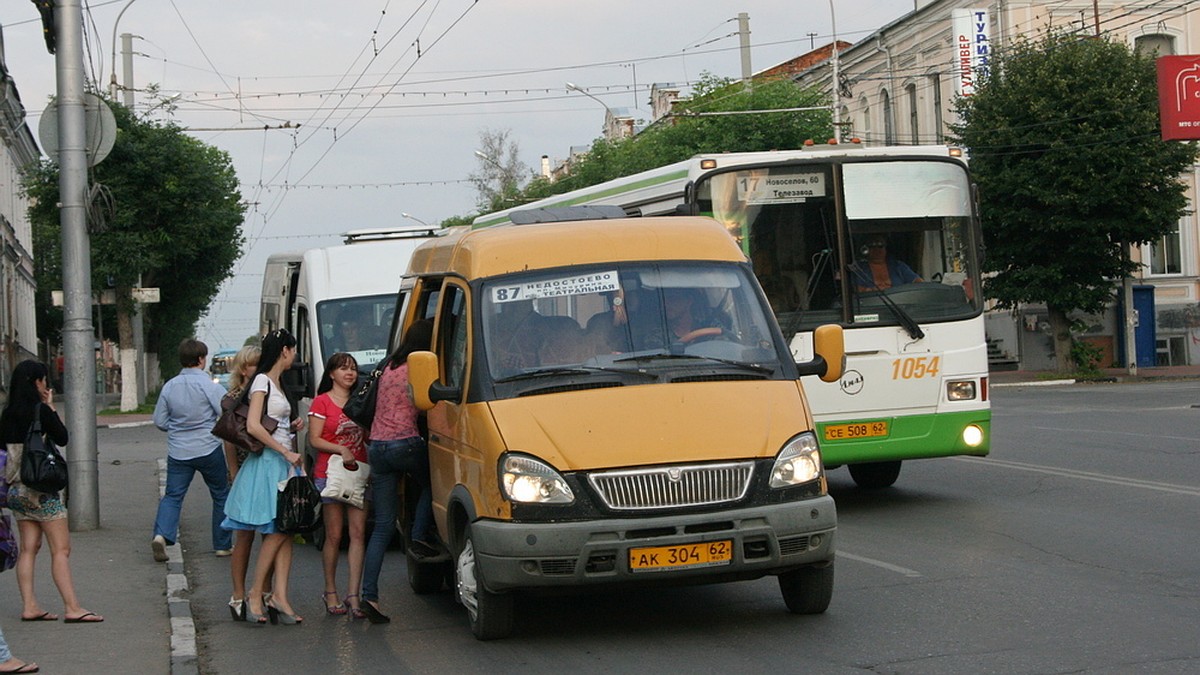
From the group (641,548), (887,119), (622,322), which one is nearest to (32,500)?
(622,322)

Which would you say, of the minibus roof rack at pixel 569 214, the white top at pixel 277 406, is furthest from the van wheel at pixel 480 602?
the minibus roof rack at pixel 569 214

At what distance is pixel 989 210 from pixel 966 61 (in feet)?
21.4

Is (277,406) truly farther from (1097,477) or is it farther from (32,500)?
(1097,477)

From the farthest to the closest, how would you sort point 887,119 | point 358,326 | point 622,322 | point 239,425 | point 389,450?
point 887,119, point 358,326, point 239,425, point 389,450, point 622,322

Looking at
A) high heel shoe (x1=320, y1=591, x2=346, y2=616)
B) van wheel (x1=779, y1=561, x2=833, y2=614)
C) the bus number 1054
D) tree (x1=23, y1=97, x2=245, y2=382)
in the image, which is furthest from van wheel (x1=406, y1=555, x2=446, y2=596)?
tree (x1=23, y1=97, x2=245, y2=382)

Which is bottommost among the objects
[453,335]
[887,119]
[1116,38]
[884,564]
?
[884,564]

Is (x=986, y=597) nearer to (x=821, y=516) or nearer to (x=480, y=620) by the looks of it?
(x=821, y=516)

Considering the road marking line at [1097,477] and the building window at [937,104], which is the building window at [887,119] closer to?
the building window at [937,104]

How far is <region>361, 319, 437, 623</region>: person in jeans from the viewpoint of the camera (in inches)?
345

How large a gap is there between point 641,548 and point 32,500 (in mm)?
3738

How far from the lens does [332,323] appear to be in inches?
552

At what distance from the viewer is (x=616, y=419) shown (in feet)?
24.8

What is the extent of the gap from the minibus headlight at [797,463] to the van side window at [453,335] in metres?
1.81

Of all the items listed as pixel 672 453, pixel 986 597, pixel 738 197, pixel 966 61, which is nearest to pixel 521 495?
pixel 672 453
